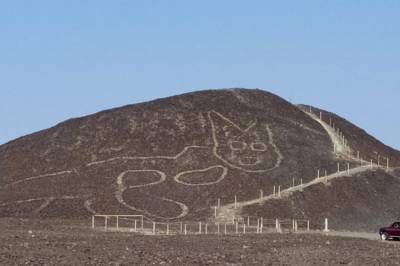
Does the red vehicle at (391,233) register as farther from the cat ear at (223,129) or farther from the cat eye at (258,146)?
the cat ear at (223,129)

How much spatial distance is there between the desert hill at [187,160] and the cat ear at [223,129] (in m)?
0.16

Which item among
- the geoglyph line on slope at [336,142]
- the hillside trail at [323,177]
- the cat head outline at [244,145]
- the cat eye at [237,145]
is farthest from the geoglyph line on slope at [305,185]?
the cat eye at [237,145]

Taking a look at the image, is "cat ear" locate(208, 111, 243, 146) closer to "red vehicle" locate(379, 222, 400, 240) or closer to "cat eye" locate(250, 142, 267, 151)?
"cat eye" locate(250, 142, 267, 151)

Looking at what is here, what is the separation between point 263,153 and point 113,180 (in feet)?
75.2

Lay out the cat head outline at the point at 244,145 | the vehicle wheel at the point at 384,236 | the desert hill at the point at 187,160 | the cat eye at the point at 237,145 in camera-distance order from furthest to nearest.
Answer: the cat eye at the point at 237,145 < the cat head outline at the point at 244,145 < the desert hill at the point at 187,160 < the vehicle wheel at the point at 384,236

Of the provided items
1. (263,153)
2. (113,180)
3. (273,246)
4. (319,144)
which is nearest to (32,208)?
(113,180)

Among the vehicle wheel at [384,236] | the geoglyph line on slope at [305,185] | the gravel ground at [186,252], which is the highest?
the geoglyph line on slope at [305,185]

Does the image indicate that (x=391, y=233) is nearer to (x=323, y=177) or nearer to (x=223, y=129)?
(x=323, y=177)

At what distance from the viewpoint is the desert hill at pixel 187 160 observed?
4063 inches

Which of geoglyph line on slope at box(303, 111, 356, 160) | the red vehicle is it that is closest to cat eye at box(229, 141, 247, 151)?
geoglyph line on slope at box(303, 111, 356, 160)

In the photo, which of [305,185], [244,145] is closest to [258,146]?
[244,145]

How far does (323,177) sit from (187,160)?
18.9 meters

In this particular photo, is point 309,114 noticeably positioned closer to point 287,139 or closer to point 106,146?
point 287,139

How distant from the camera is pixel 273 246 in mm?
48344
